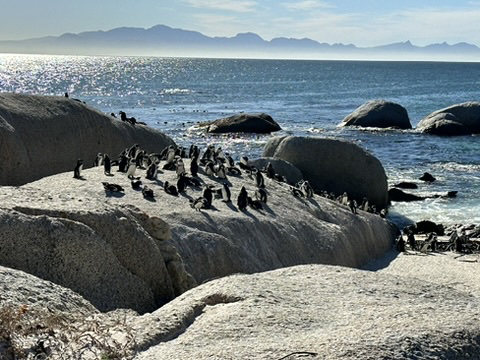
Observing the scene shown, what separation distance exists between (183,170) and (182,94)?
93.3m

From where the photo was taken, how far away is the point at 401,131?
60344mm

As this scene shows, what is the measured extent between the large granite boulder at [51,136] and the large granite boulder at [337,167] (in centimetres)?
597

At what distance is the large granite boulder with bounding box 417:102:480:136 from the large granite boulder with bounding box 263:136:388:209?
30359mm

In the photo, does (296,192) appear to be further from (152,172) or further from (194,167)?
(152,172)

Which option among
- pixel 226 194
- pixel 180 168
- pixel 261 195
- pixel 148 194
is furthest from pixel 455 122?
pixel 148 194

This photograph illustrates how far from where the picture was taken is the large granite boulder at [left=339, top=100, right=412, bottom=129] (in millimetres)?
62469

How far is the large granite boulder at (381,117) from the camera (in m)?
62.5

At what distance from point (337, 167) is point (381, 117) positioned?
1313 inches

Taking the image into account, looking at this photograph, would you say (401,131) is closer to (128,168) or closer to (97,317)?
(128,168)

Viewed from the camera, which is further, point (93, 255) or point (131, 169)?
point (131, 169)

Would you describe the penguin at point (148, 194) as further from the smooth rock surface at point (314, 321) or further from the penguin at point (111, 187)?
the smooth rock surface at point (314, 321)

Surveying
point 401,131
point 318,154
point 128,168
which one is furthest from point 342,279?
point 401,131

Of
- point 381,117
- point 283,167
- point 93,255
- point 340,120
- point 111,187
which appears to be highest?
point 93,255

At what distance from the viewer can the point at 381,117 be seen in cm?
6262
